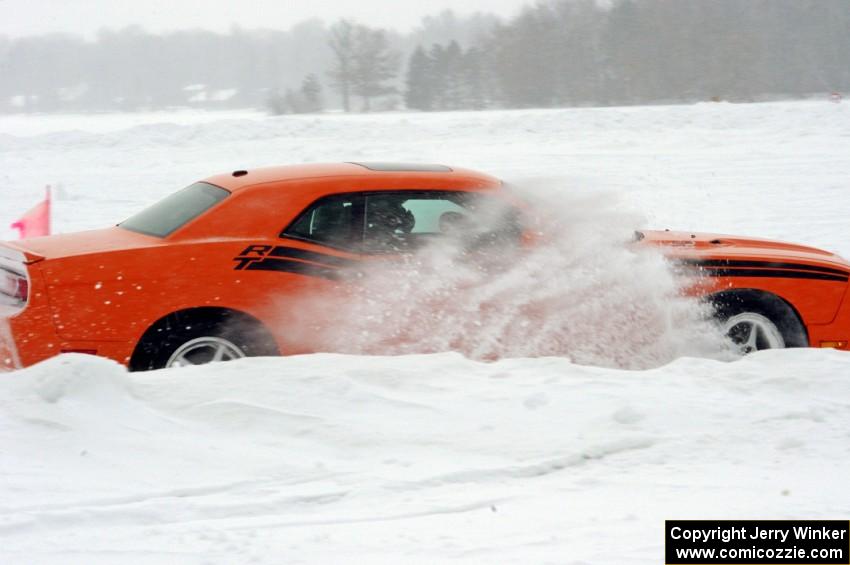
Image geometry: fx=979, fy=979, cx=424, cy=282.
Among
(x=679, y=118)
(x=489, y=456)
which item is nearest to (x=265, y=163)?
(x=679, y=118)

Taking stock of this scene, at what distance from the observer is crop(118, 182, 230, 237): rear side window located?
18.7 feet

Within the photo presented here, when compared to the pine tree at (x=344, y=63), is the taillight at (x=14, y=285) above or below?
below

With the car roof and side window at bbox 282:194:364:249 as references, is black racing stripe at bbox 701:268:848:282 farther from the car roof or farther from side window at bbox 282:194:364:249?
side window at bbox 282:194:364:249

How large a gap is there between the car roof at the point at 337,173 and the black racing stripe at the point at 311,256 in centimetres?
52

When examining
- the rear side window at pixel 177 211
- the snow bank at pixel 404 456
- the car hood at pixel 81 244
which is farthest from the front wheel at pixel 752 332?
the car hood at pixel 81 244

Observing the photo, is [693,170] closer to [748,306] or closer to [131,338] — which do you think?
[748,306]

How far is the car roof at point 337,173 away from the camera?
593 cm

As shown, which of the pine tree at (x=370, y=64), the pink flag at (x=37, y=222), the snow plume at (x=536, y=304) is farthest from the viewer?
the pine tree at (x=370, y=64)

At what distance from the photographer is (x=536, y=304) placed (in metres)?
5.93

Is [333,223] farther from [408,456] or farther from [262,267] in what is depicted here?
[408,456]

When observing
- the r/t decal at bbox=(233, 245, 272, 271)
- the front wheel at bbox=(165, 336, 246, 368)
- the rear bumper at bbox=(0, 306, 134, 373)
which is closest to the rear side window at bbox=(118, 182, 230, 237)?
the r/t decal at bbox=(233, 245, 272, 271)

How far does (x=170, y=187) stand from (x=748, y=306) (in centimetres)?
1225

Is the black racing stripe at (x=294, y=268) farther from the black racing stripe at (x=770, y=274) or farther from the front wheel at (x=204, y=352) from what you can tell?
the black racing stripe at (x=770, y=274)

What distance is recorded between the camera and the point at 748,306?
20.3 feet
